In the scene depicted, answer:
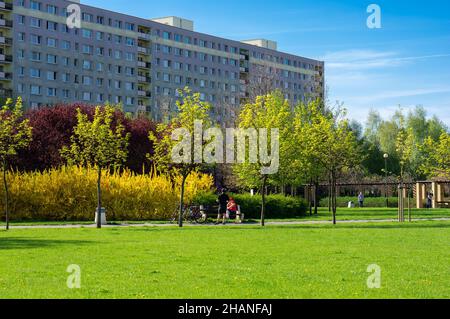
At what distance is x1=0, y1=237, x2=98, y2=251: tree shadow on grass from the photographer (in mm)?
21469

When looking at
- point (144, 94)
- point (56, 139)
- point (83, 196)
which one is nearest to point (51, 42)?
point (144, 94)

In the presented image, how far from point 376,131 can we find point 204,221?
263 feet

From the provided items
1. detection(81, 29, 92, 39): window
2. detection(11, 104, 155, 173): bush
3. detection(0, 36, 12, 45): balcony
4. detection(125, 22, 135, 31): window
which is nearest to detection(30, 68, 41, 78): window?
detection(0, 36, 12, 45): balcony

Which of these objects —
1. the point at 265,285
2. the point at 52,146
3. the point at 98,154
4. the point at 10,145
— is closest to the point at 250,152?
the point at 98,154

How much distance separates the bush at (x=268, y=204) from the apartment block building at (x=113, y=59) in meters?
28.0

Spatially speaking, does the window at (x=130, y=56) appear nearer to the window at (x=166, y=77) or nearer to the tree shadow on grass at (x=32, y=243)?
the window at (x=166, y=77)

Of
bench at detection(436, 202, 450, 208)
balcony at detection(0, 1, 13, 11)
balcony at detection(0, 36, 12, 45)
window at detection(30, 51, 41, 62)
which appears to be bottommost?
bench at detection(436, 202, 450, 208)

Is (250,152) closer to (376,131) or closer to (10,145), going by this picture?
(10,145)

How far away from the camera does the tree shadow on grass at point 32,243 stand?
2147 centimetres

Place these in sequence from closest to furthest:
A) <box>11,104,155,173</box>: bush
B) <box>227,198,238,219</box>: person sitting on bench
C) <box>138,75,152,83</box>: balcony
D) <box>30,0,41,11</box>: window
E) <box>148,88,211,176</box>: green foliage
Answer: <box>148,88,211,176</box>: green foliage, <box>227,198,238,219</box>: person sitting on bench, <box>11,104,155,173</box>: bush, <box>30,0,41,11</box>: window, <box>138,75,152,83</box>: balcony

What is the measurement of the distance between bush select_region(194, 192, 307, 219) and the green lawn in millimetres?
17902

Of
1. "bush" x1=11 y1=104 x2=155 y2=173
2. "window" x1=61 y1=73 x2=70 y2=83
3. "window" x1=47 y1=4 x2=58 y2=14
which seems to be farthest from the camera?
"window" x1=61 y1=73 x2=70 y2=83

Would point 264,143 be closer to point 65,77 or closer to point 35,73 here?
point 35,73

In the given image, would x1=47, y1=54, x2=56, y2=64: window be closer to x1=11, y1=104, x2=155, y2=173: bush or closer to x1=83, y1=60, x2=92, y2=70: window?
x1=83, y1=60, x2=92, y2=70: window
